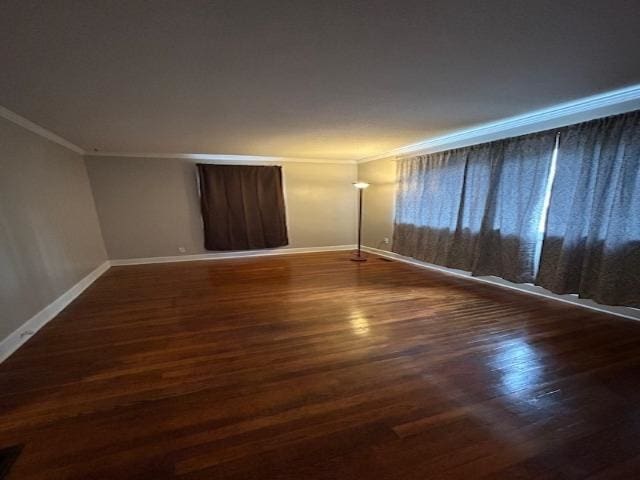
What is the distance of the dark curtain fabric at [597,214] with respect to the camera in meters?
2.31

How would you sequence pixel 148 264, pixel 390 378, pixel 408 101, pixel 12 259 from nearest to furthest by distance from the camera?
1. pixel 390 378
2. pixel 12 259
3. pixel 408 101
4. pixel 148 264

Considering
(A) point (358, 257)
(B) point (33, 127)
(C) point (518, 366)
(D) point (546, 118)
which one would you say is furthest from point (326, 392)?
(B) point (33, 127)

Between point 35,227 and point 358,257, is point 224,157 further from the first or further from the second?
point 358,257

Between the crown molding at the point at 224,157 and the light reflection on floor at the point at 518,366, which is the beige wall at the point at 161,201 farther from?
the light reflection on floor at the point at 518,366

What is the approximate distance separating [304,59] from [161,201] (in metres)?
4.43

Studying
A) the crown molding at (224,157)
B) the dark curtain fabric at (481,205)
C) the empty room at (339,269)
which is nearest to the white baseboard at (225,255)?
the empty room at (339,269)

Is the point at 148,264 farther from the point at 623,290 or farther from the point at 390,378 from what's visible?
the point at 623,290

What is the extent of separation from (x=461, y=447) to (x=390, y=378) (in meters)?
0.53

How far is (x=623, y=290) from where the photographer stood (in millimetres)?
2391

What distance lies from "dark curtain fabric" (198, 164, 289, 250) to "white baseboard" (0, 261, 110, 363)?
2170 mm

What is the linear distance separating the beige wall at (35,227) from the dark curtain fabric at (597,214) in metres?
5.17

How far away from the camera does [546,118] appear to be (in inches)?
112

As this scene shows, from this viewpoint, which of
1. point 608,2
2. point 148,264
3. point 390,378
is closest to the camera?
point 608,2

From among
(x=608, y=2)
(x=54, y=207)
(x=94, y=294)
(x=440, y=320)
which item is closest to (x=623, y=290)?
(x=440, y=320)
